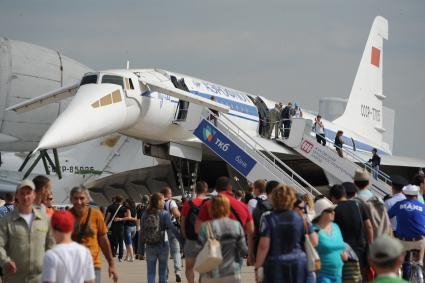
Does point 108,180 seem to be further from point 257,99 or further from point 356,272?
point 356,272

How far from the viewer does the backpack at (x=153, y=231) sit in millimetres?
14336

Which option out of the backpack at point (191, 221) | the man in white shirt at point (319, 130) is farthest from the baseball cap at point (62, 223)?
the man in white shirt at point (319, 130)

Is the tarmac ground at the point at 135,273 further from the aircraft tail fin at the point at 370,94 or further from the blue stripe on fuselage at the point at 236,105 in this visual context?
the aircraft tail fin at the point at 370,94

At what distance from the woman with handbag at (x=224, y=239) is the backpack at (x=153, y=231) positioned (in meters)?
4.16

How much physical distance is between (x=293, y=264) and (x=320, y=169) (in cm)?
2186

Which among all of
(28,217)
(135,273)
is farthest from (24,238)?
(135,273)

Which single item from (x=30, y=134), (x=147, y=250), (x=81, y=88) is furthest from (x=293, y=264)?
(x=30, y=134)

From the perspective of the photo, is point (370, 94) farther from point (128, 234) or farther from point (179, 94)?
point (128, 234)

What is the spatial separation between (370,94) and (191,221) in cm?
3286

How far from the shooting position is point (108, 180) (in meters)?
33.6

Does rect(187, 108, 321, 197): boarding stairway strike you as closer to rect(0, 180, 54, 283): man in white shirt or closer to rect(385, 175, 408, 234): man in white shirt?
rect(385, 175, 408, 234): man in white shirt

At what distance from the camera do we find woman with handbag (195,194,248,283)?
1010 centimetres

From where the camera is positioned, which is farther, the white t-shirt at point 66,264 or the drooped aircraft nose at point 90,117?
the drooped aircraft nose at point 90,117

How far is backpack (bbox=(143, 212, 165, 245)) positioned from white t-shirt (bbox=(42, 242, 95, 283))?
6.07 m
